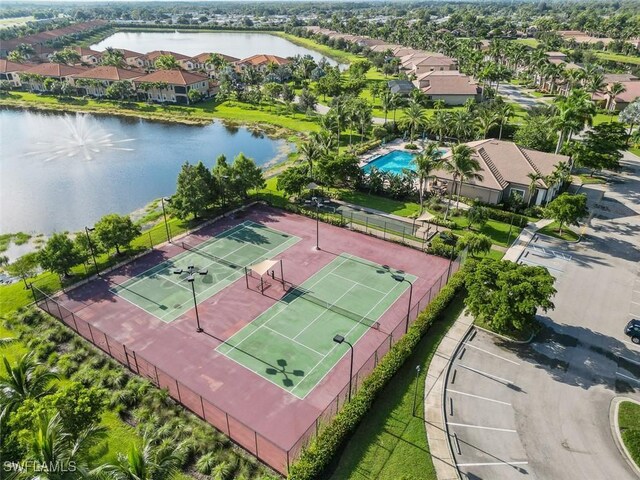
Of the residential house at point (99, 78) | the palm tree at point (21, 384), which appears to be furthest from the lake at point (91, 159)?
the palm tree at point (21, 384)

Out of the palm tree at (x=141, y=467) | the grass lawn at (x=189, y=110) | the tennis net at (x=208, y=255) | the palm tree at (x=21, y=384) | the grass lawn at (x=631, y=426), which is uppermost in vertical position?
the palm tree at (x=141, y=467)

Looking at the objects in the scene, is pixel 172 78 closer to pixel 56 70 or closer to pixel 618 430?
pixel 56 70

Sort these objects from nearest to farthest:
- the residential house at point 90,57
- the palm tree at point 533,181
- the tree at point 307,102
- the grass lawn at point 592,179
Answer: the palm tree at point 533,181
the grass lawn at point 592,179
the tree at point 307,102
the residential house at point 90,57

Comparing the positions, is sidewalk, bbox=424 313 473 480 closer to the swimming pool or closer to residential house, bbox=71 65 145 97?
the swimming pool

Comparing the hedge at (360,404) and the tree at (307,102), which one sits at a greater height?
the tree at (307,102)

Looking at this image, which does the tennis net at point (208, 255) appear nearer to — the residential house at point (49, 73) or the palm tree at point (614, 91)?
the palm tree at point (614, 91)

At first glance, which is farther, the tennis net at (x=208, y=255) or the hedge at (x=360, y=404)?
the tennis net at (x=208, y=255)

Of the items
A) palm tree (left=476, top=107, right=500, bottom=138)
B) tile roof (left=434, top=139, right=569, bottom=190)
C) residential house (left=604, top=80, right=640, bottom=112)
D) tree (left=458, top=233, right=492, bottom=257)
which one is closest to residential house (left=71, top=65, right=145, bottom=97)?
palm tree (left=476, top=107, right=500, bottom=138)
